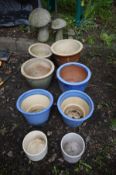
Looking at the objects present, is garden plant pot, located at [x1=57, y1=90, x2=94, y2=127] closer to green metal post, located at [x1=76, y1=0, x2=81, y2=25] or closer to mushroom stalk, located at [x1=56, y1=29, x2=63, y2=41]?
mushroom stalk, located at [x1=56, y1=29, x2=63, y2=41]

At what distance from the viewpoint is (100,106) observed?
256 centimetres

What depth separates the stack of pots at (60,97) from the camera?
6.99ft

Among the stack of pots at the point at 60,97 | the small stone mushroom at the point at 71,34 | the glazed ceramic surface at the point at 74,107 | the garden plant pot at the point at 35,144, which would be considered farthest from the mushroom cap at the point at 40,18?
the garden plant pot at the point at 35,144

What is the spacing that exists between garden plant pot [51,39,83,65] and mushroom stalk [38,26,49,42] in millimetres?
323

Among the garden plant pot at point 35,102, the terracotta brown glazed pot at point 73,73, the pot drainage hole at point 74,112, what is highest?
the terracotta brown glazed pot at point 73,73

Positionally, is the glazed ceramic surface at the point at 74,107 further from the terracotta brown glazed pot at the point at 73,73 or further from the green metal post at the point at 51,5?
the green metal post at the point at 51,5

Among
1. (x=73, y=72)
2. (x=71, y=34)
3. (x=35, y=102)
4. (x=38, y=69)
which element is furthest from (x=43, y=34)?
(x=35, y=102)

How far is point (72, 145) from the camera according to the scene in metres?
2.16

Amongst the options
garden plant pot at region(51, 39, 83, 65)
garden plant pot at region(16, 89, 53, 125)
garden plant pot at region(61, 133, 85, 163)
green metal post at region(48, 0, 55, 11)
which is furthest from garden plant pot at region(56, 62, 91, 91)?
green metal post at region(48, 0, 55, 11)

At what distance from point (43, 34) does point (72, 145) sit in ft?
5.29

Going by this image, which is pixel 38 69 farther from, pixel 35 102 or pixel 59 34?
pixel 59 34

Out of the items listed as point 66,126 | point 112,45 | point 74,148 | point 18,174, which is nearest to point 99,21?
Answer: point 112,45

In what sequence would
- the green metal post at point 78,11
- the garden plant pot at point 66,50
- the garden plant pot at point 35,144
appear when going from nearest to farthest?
1. the garden plant pot at point 35,144
2. the garden plant pot at point 66,50
3. the green metal post at point 78,11

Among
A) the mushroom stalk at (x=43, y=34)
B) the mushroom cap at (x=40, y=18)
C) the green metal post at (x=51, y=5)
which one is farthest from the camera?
the green metal post at (x=51, y=5)
